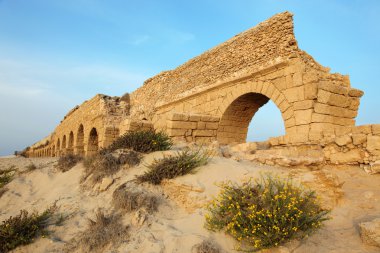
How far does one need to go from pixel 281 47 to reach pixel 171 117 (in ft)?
11.3

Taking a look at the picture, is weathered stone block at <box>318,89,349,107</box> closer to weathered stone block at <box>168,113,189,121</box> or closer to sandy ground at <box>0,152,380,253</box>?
sandy ground at <box>0,152,380,253</box>

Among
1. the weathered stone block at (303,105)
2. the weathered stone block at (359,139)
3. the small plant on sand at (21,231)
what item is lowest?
the small plant on sand at (21,231)

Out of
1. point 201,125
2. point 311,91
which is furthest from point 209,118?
point 311,91

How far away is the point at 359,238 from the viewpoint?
2.71m

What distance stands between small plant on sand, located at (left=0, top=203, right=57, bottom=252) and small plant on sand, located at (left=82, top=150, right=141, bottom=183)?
3.81 ft

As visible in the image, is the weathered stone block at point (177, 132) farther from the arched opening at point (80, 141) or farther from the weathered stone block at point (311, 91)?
the arched opening at point (80, 141)

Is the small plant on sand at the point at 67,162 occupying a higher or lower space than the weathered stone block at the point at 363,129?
lower

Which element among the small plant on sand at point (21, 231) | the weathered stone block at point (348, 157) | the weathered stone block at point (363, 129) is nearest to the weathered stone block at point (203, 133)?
the weathered stone block at point (348, 157)

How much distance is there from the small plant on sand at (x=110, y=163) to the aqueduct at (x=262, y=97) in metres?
2.41

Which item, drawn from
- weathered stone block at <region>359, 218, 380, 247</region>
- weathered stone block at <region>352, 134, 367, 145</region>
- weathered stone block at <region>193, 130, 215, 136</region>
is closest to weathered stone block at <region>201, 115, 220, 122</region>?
weathered stone block at <region>193, 130, 215, 136</region>

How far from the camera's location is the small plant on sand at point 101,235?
9.76ft

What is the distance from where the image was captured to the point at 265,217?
8.87ft

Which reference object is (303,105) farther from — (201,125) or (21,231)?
(21,231)

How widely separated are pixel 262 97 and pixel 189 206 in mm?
5711
